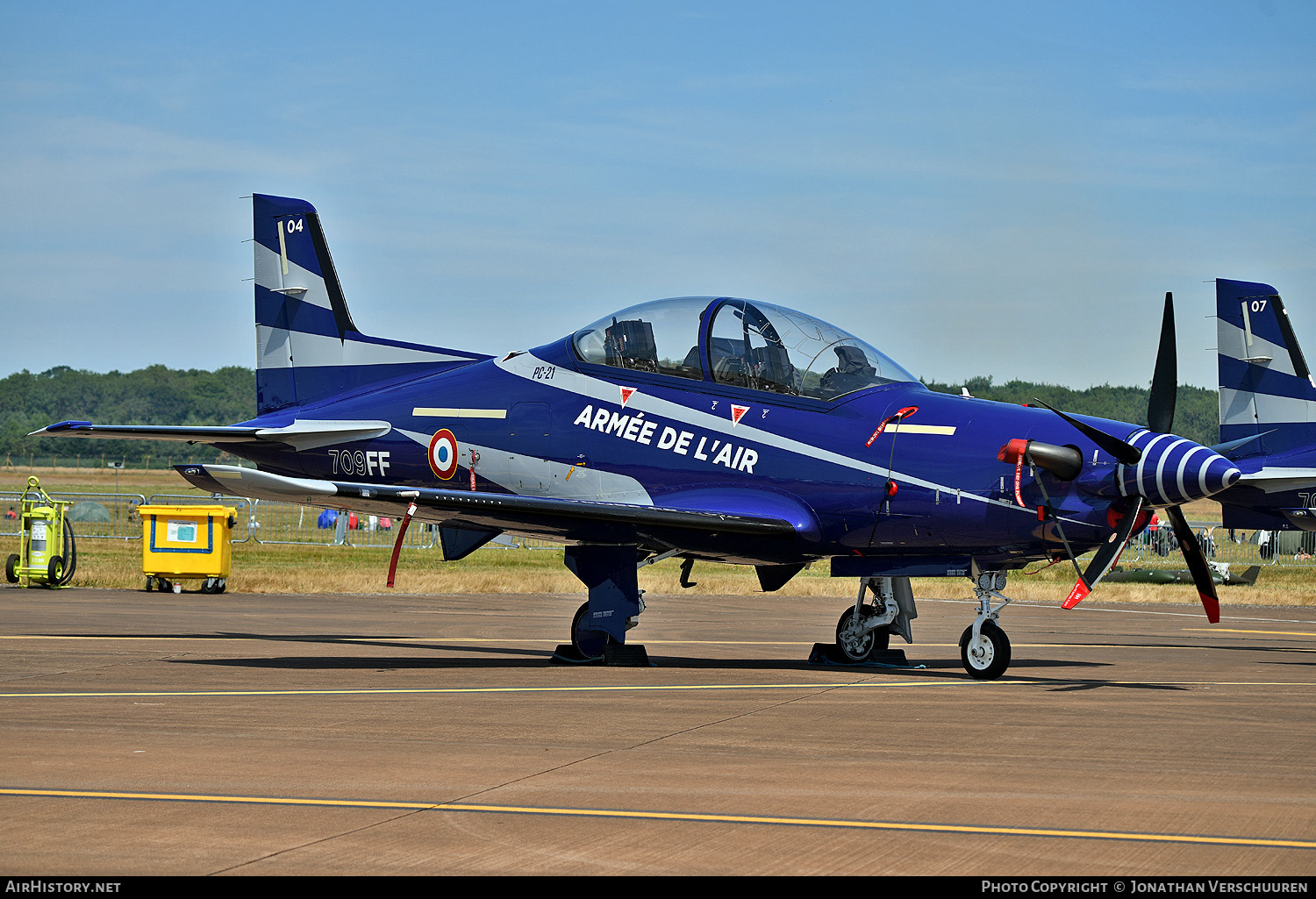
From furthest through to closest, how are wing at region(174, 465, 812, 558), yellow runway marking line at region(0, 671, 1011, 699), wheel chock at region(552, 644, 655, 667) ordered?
1. wheel chock at region(552, 644, 655, 667)
2. wing at region(174, 465, 812, 558)
3. yellow runway marking line at region(0, 671, 1011, 699)

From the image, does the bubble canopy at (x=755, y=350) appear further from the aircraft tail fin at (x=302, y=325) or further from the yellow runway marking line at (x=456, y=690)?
the aircraft tail fin at (x=302, y=325)

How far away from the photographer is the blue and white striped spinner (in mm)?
11102

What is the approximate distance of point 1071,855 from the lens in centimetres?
561

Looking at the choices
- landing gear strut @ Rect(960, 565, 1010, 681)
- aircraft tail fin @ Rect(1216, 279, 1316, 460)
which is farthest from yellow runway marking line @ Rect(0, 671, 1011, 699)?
aircraft tail fin @ Rect(1216, 279, 1316, 460)

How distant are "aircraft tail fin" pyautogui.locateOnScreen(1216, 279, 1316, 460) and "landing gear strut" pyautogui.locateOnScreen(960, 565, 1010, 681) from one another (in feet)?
37.8

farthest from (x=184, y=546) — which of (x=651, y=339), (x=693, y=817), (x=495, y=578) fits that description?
(x=693, y=817)

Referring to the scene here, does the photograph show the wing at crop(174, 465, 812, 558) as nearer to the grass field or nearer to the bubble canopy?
the bubble canopy

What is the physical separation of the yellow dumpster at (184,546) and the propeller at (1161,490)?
17.9 meters

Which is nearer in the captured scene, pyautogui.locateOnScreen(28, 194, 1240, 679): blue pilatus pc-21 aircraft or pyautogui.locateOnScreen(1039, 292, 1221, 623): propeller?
pyautogui.locateOnScreen(1039, 292, 1221, 623): propeller

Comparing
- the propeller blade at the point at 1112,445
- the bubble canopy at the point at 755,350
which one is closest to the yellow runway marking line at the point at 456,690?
the propeller blade at the point at 1112,445

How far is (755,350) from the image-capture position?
13.5 m

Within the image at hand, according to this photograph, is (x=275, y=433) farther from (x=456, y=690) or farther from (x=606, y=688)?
(x=606, y=688)

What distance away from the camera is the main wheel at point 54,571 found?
25.4 meters

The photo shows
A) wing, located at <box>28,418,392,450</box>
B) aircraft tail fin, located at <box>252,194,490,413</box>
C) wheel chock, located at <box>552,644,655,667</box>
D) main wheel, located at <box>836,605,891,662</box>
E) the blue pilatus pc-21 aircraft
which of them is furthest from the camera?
aircraft tail fin, located at <box>252,194,490,413</box>
